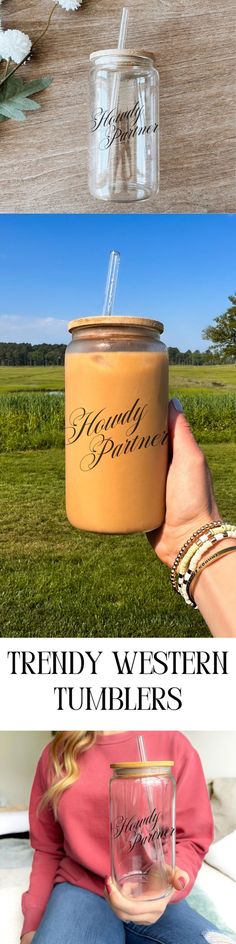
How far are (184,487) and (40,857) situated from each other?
0.33 m

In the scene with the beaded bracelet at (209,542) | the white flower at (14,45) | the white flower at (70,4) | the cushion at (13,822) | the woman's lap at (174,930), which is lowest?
the woman's lap at (174,930)

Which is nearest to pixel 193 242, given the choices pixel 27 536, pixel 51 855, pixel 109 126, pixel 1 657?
pixel 109 126

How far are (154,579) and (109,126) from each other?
460 millimetres

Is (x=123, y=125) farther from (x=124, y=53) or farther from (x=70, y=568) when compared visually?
(x=70, y=568)

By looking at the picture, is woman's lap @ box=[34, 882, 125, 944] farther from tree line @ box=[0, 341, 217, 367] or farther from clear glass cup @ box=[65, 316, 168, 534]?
tree line @ box=[0, 341, 217, 367]

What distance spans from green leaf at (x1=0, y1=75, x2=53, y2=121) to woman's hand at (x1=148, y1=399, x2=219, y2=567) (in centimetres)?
34

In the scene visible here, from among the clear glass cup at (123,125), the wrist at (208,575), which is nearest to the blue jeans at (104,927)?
the wrist at (208,575)

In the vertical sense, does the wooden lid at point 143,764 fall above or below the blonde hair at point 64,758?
above

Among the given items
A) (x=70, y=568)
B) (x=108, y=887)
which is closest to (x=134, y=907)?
(x=108, y=887)

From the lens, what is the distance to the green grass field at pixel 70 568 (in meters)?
0.89

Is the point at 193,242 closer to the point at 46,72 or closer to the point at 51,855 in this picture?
the point at 46,72

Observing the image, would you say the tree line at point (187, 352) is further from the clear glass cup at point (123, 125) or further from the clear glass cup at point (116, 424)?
the clear glass cup at point (116, 424)

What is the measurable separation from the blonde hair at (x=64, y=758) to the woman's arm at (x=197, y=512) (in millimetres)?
152

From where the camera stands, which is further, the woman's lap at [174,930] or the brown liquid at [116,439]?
the woman's lap at [174,930]
